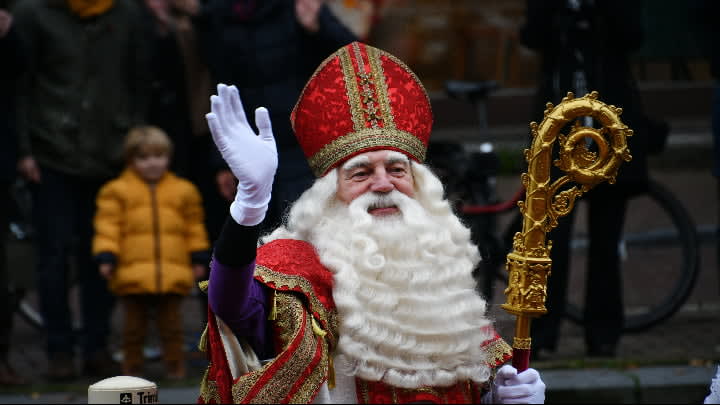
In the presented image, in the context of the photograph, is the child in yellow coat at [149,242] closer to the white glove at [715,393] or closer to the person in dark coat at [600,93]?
the person in dark coat at [600,93]

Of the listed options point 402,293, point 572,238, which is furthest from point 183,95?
point 402,293

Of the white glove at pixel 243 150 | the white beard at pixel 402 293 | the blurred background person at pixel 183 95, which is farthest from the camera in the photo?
the blurred background person at pixel 183 95

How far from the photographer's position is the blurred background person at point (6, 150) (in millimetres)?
6602

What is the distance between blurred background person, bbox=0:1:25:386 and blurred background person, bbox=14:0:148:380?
0.06m

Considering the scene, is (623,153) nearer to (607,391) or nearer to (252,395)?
(252,395)

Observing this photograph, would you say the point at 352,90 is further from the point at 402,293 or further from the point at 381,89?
the point at 402,293

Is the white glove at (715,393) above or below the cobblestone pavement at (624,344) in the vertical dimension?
below

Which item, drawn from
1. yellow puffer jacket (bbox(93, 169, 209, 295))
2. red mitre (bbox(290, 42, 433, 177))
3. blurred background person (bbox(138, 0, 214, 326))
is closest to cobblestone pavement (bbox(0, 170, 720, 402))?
yellow puffer jacket (bbox(93, 169, 209, 295))

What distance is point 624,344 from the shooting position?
24.8 feet

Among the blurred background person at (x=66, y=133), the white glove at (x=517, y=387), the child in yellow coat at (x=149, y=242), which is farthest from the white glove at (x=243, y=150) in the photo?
the blurred background person at (x=66, y=133)

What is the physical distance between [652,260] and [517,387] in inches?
195

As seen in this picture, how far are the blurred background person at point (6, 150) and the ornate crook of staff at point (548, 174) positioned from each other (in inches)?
128

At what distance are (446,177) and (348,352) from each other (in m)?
3.92

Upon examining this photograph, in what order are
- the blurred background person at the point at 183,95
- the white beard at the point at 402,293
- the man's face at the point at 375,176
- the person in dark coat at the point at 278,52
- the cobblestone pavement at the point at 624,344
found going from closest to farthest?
the white beard at the point at 402,293 → the man's face at the point at 375,176 → the person in dark coat at the point at 278,52 → the cobblestone pavement at the point at 624,344 → the blurred background person at the point at 183,95
